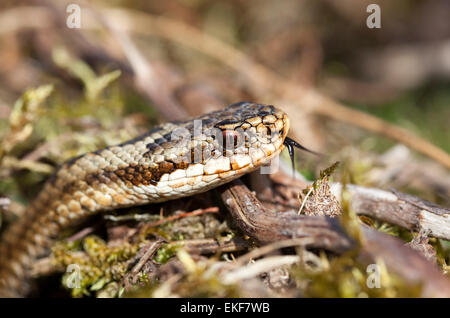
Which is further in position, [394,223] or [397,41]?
[397,41]

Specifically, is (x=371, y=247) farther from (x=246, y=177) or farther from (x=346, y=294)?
(x=246, y=177)

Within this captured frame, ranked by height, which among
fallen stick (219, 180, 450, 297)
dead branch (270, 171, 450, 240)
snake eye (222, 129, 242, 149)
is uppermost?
snake eye (222, 129, 242, 149)

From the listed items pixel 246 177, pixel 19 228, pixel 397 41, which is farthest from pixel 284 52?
pixel 19 228

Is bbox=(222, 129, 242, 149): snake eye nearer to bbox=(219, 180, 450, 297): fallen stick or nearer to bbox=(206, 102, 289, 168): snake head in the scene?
bbox=(206, 102, 289, 168): snake head

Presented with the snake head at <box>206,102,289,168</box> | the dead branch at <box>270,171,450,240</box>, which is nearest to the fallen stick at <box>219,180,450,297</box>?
the snake head at <box>206,102,289,168</box>

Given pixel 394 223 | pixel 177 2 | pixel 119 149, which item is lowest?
pixel 394 223

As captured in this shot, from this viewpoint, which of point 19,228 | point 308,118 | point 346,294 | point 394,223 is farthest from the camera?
point 308,118

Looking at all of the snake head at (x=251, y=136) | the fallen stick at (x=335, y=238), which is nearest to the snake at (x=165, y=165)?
the snake head at (x=251, y=136)

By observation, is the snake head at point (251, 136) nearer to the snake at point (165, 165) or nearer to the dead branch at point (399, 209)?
the snake at point (165, 165)
